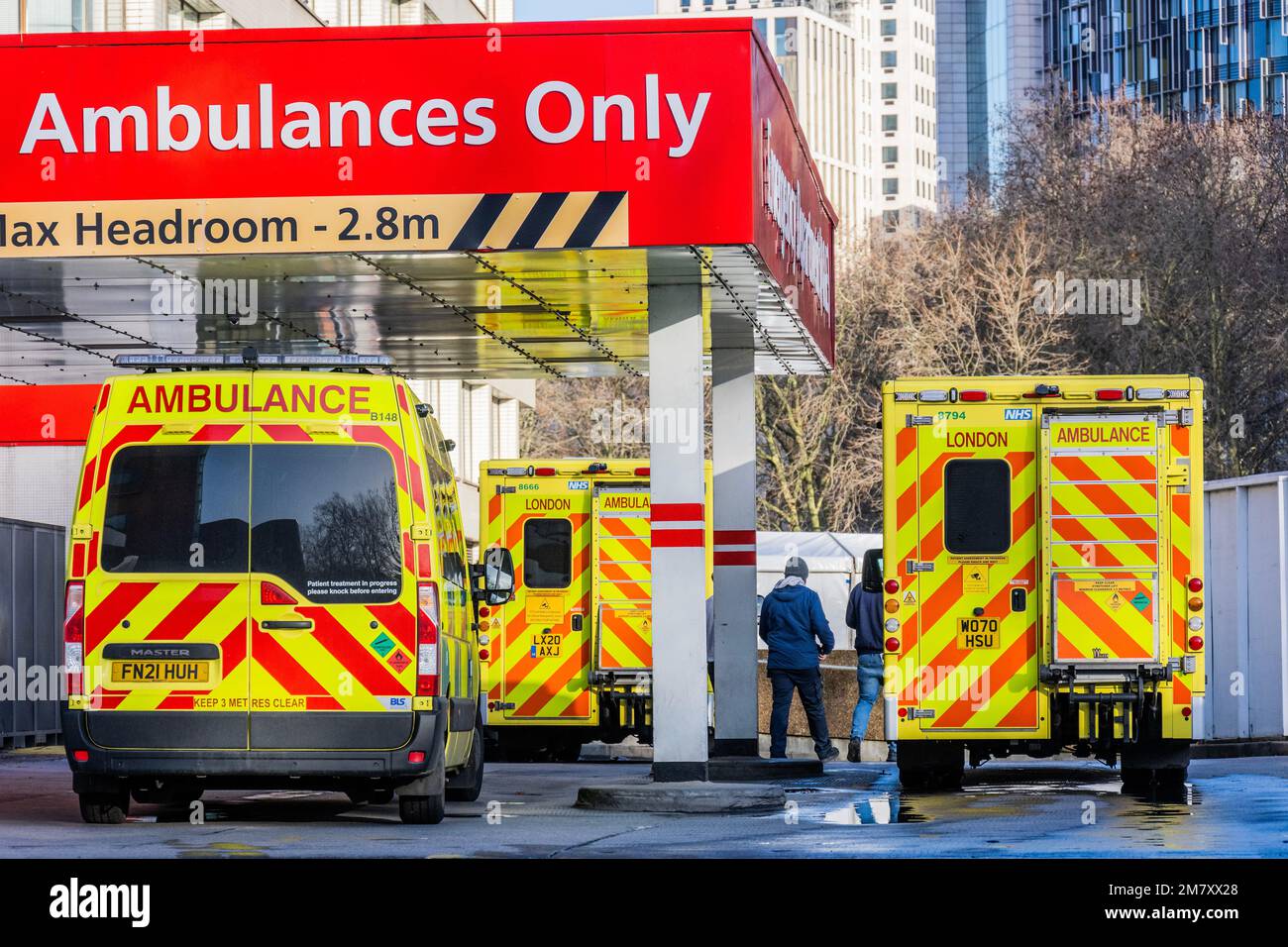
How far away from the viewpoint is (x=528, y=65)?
13641 mm

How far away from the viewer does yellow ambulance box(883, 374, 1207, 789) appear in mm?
14328

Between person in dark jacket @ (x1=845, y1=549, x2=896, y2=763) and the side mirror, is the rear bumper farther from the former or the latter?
person in dark jacket @ (x1=845, y1=549, x2=896, y2=763)

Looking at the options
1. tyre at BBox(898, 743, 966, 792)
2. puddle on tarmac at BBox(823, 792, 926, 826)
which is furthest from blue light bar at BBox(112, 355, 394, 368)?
tyre at BBox(898, 743, 966, 792)

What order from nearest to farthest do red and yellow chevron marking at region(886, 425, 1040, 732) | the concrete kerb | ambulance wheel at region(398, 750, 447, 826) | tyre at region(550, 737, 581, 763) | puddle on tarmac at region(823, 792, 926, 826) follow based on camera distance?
ambulance wheel at region(398, 750, 447, 826), puddle on tarmac at region(823, 792, 926, 826), the concrete kerb, red and yellow chevron marking at region(886, 425, 1040, 732), tyre at region(550, 737, 581, 763)

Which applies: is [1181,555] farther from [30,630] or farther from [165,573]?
[30,630]

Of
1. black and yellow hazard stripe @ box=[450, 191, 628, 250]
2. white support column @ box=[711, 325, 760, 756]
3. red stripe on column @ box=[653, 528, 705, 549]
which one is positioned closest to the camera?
black and yellow hazard stripe @ box=[450, 191, 628, 250]

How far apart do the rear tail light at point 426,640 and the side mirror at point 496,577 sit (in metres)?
1.68

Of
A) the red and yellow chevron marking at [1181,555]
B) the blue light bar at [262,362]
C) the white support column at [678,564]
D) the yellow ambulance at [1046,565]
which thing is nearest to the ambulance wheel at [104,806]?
the blue light bar at [262,362]

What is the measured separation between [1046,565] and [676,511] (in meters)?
2.54

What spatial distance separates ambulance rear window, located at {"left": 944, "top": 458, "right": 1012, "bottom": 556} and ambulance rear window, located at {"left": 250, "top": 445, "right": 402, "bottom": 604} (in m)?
4.77

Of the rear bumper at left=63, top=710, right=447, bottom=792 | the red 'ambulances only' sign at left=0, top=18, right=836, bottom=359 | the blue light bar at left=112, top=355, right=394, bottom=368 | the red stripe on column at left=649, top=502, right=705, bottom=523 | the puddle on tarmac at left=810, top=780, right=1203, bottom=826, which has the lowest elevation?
the puddle on tarmac at left=810, top=780, right=1203, bottom=826

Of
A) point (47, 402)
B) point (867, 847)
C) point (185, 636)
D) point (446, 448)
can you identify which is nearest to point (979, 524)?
point (446, 448)

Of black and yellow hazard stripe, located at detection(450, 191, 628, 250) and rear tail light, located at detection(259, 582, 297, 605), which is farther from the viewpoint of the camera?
black and yellow hazard stripe, located at detection(450, 191, 628, 250)

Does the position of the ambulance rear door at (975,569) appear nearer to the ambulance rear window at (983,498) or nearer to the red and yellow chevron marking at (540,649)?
the ambulance rear window at (983,498)
